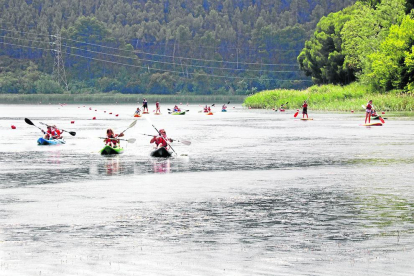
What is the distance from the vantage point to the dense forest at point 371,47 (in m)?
92.9

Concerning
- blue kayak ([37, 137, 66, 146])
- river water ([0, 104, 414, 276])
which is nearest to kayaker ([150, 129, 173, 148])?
river water ([0, 104, 414, 276])

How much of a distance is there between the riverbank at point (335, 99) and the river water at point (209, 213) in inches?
2218

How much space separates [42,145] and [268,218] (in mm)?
24220

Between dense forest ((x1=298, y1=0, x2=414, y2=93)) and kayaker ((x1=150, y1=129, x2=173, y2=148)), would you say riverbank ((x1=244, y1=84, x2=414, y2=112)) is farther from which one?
kayaker ((x1=150, y1=129, x2=173, y2=148))

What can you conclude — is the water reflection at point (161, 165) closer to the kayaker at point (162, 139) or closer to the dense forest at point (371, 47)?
the kayaker at point (162, 139)

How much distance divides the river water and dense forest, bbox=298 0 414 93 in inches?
2425

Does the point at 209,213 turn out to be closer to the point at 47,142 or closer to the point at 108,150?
the point at 108,150

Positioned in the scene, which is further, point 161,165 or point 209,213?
point 161,165

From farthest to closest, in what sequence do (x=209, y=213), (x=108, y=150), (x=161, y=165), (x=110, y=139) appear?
(x=110, y=139) < (x=108, y=150) < (x=161, y=165) < (x=209, y=213)

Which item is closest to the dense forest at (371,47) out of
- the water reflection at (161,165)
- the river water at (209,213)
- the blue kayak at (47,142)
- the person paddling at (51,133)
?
the person paddling at (51,133)

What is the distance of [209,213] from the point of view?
17578mm

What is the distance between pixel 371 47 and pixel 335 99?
886cm

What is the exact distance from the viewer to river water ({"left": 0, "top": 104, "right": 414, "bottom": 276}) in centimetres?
1278

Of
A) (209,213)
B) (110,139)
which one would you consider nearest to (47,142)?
(110,139)
